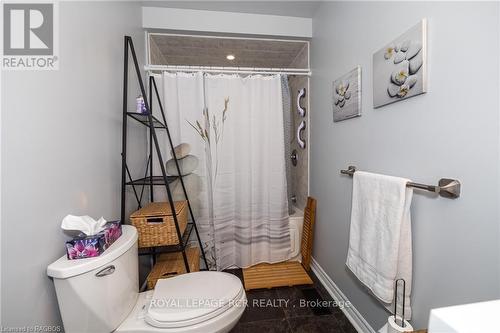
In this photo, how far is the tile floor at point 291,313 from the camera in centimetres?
141

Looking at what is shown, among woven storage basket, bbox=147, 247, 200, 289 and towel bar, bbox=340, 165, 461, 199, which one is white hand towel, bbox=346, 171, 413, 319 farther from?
woven storage basket, bbox=147, 247, 200, 289

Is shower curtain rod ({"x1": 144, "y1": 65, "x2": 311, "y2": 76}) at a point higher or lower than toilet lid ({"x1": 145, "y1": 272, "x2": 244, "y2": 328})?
higher

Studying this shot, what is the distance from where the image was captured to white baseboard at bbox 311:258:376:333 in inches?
52.3

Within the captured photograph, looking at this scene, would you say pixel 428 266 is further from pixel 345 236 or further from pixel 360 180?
pixel 345 236

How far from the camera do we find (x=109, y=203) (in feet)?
4.27

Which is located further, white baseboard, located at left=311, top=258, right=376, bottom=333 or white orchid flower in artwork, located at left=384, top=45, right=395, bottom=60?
white baseboard, located at left=311, top=258, right=376, bottom=333

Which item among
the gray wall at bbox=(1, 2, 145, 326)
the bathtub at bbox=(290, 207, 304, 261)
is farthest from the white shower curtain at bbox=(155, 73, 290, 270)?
the gray wall at bbox=(1, 2, 145, 326)

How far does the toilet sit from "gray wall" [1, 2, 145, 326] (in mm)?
90

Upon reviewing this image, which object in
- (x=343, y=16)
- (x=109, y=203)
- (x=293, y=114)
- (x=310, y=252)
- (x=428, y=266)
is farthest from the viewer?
(x=293, y=114)

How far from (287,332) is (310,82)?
201 cm

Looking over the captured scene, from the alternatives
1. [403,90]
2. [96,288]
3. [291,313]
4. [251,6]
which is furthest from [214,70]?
[291,313]

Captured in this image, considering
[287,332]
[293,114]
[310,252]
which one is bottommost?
[287,332]

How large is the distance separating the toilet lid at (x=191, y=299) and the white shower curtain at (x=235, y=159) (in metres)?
0.75

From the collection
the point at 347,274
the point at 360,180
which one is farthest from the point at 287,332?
the point at 360,180
